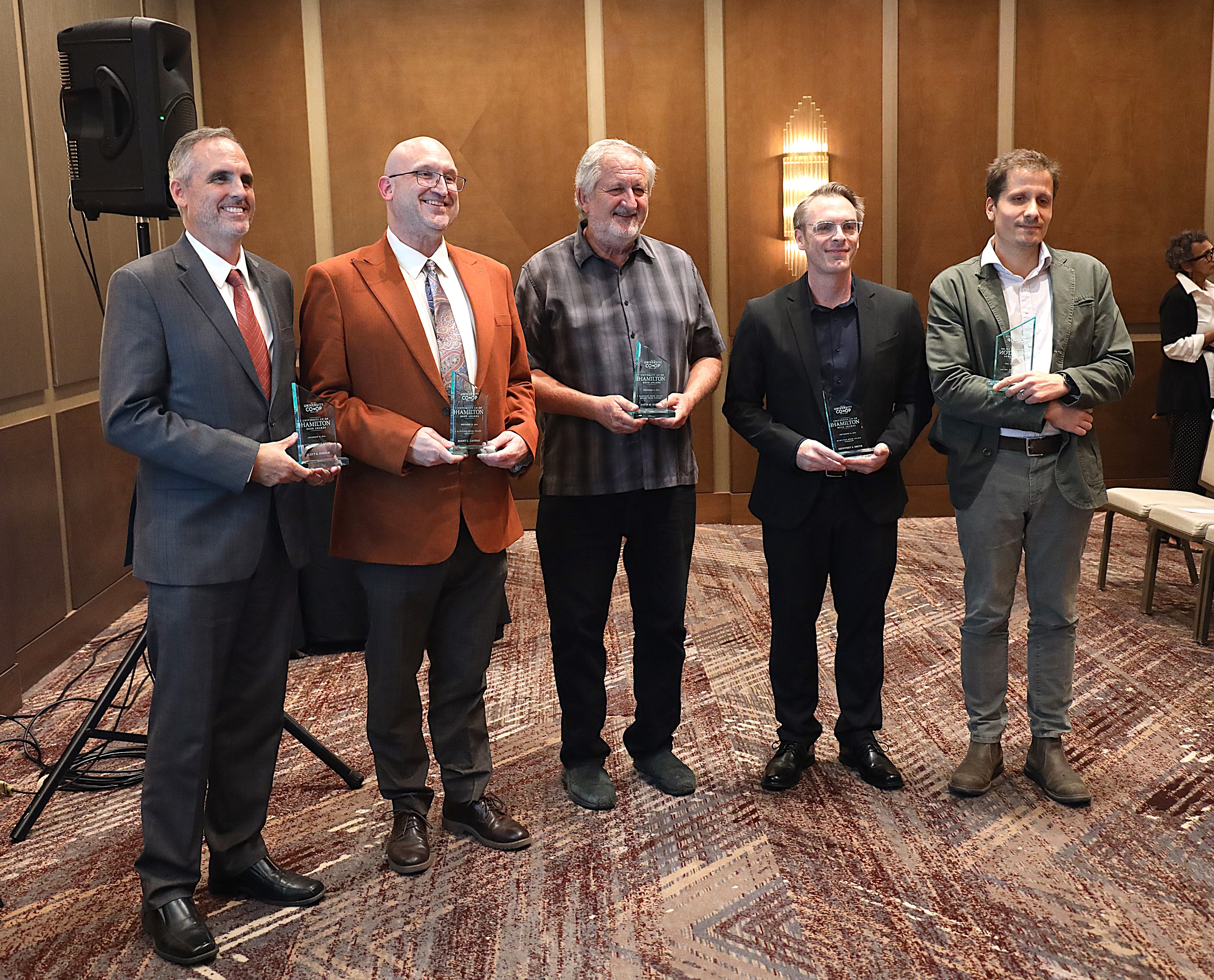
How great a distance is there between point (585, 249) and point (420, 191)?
0.60 metres

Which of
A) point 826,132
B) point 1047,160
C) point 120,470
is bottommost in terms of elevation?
point 120,470

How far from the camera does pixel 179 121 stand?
125 inches

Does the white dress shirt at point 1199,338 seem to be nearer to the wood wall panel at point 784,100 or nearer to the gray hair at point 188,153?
the wood wall panel at point 784,100

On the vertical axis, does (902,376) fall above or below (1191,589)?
above

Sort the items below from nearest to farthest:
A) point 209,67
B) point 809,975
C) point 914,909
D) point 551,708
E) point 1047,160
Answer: point 809,975, point 914,909, point 1047,160, point 551,708, point 209,67

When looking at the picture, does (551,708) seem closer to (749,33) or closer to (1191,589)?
(1191,589)

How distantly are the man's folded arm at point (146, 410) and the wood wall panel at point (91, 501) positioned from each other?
8.76 feet

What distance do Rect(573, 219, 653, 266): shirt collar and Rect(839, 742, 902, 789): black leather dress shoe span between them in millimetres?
1579

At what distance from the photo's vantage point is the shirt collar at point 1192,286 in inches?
250

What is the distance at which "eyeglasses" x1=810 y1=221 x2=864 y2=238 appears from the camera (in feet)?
10.0

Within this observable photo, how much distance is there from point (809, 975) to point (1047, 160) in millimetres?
2225

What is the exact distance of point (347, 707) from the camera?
401 cm

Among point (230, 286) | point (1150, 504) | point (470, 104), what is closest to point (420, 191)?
point (230, 286)

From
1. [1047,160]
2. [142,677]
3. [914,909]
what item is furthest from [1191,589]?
[142,677]
